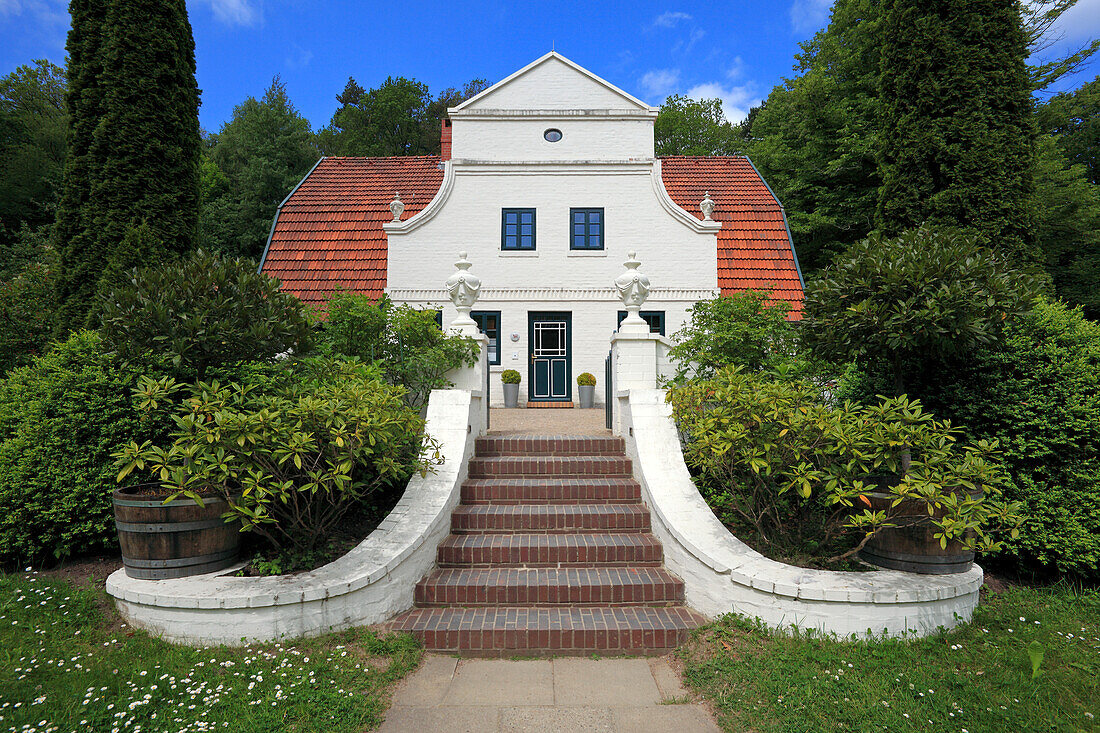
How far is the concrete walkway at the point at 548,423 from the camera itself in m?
7.91

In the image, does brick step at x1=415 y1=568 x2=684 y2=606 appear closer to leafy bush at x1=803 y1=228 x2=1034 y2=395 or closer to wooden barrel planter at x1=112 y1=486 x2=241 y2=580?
wooden barrel planter at x1=112 y1=486 x2=241 y2=580

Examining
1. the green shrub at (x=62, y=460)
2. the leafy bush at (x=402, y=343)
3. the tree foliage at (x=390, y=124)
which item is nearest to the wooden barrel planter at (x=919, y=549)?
the leafy bush at (x=402, y=343)

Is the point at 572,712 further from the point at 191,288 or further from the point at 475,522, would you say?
the point at 191,288

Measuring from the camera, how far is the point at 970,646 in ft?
12.8

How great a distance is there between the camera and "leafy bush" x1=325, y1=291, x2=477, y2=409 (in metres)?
6.87

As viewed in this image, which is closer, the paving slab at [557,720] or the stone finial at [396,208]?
the paving slab at [557,720]

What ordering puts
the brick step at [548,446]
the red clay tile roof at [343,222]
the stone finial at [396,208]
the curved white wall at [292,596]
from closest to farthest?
the curved white wall at [292,596]
the brick step at [548,446]
the stone finial at [396,208]
the red clay tile roof at [343,222]

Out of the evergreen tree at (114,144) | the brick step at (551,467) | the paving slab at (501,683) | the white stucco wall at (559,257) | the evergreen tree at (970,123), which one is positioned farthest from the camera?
the white stucco wall at (559,257)

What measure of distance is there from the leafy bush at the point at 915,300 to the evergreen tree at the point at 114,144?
29.8 ft

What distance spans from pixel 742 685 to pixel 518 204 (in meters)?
12.0

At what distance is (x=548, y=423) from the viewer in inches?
363

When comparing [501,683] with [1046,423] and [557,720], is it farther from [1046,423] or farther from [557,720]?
[1046,423]

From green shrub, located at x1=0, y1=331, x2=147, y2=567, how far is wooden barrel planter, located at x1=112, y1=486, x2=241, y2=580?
106 cm

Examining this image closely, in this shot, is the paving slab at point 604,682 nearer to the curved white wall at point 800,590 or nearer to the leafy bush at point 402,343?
the curved white wall at point 800,590
